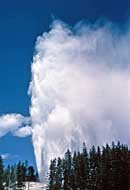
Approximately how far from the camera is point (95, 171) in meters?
170

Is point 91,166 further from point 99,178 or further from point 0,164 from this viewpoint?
point 0,164

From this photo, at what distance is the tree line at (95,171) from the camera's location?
143 m

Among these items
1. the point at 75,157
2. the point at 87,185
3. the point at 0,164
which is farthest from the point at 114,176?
the point at 0,164

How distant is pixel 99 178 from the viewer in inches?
6097

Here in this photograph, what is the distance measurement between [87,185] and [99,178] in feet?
40.3

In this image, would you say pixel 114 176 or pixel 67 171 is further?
pixel 67 171

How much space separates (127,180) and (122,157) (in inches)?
433

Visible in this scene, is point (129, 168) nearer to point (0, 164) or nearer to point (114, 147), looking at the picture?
point (114, 147)

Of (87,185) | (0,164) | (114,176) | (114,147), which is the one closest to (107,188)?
(114,176)

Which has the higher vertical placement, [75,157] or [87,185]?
[75,157]

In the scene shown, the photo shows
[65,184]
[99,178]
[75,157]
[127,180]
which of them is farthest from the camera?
[75,157]

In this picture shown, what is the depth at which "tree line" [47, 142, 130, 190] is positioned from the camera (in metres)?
143

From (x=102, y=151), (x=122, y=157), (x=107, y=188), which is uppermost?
(x=102, y=151)

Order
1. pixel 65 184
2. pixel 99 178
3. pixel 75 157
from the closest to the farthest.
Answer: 1. pixel 99 178
2. pixel 65 184
3. pixel 75 157
